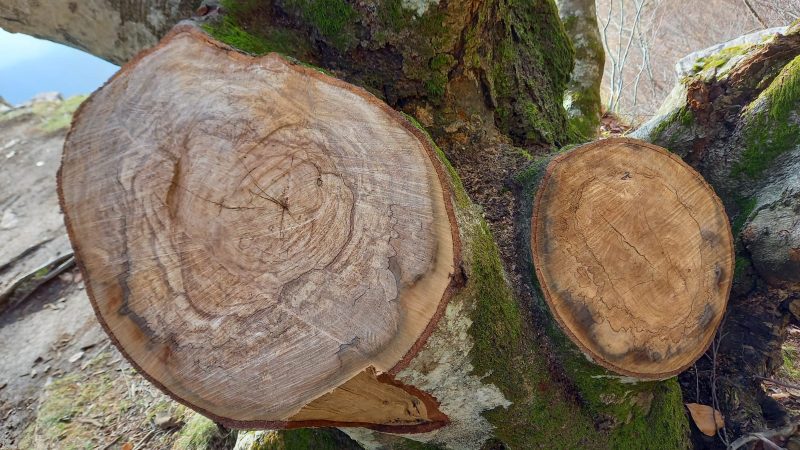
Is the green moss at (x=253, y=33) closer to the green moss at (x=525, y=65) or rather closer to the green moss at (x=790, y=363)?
the green moss at (x=525, y=65)

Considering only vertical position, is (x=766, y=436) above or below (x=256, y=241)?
below

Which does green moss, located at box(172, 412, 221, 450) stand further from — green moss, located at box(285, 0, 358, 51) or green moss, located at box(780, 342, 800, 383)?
green moss, located at box(780, 342, 800, 383)

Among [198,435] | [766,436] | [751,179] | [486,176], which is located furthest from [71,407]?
[751,179]

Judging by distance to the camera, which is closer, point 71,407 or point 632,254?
point 632,254

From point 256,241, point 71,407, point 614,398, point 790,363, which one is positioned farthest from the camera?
point 71,407

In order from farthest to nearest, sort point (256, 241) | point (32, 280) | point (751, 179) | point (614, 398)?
point (32, 280), point (751, 179), point (614, 398), point (256, 241)

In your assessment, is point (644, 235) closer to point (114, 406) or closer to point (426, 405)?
point (426, 405)

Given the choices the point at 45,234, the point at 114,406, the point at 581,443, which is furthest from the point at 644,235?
the point at 45,234

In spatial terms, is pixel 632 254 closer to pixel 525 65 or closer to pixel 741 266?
pixel 741 266
